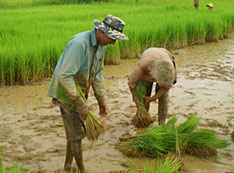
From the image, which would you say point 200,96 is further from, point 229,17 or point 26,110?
point 229,17

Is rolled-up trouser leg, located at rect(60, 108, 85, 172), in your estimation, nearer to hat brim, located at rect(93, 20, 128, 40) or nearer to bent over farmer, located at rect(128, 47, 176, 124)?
hat brim, located at rect(93, 20, 128, 40)

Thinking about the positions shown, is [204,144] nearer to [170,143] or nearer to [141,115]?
[170,143]

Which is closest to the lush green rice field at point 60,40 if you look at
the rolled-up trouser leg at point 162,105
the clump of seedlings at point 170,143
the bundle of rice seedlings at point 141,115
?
the bundle of rice seedlings at point 141,115

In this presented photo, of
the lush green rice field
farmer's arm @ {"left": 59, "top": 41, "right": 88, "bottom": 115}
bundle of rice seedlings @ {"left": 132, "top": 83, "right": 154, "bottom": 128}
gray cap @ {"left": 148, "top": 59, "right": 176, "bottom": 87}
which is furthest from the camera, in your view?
the lush green rice field

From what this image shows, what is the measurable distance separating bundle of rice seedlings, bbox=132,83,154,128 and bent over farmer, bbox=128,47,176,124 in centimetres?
6

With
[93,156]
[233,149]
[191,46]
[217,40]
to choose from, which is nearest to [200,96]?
[233,149]

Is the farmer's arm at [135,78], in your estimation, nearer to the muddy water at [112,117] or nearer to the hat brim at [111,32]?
the muddy water at [112,117]

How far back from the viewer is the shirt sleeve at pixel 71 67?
250 cm

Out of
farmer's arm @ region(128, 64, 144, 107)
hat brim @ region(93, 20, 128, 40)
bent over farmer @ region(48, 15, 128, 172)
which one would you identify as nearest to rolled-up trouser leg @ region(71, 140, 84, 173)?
bent over farmer @ region(48, 15, 128, 172)

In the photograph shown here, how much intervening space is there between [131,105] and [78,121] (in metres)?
1.97

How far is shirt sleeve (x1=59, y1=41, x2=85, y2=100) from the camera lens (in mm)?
2498

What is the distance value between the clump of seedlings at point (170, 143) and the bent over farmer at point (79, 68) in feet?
2.25

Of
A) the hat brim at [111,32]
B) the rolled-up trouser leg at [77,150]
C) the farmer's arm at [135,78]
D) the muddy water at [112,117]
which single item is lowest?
the muddy water at [112,117]

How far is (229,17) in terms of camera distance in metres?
11.0
